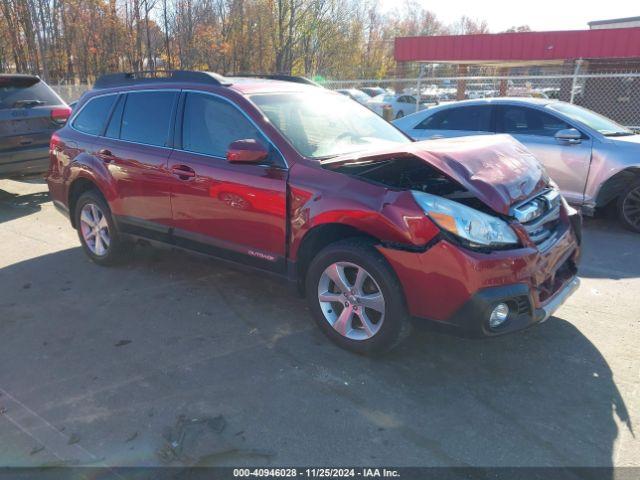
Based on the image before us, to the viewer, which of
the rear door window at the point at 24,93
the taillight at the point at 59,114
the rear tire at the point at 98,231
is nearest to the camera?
the rear tire at the point at 98,231

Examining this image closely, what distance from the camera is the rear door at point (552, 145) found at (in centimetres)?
666

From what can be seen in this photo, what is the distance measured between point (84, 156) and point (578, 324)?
473 cm

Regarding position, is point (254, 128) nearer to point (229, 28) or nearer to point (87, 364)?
point (87, 364)

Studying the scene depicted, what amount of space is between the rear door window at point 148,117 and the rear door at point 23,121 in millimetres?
3912

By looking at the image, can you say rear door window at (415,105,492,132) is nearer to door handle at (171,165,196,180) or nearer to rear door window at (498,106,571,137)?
rear door window at (498,106,571,137)

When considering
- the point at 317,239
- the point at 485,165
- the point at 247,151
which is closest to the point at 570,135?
the point at 485,165

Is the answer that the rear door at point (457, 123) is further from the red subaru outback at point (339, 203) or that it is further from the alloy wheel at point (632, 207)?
the red subaru outback at point (339, 203)

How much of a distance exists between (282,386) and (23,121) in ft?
22.8

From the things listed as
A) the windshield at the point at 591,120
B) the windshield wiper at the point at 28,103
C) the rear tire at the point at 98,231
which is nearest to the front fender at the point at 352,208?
the rear tire at the point at 98,231

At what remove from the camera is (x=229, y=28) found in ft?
108

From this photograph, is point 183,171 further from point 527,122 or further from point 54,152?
point 527,122

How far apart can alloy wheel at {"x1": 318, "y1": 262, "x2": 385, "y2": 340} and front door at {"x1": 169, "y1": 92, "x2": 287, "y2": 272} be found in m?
0.47

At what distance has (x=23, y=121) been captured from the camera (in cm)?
801

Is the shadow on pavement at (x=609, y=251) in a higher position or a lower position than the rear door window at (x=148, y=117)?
lower
